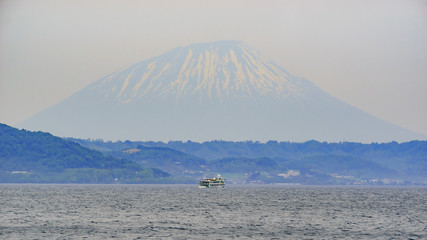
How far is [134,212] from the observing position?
175 meters

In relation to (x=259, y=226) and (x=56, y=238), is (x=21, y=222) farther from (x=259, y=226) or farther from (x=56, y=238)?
(x=259, y=226)

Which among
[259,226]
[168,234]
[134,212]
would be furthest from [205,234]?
[134,212]

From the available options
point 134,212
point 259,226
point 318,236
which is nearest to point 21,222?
point 134,212

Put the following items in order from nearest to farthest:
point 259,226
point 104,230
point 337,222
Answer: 1. point 104,230
2. point 259,226
3. point 337,222

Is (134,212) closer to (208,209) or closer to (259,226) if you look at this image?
(208,209)

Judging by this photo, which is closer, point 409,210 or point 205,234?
point 205,234

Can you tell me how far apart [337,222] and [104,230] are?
162 ft

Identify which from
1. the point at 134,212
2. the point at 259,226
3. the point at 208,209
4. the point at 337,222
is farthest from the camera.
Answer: the point at 208,209

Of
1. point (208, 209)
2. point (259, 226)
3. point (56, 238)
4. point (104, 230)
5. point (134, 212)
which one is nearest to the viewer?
point (56, 238)

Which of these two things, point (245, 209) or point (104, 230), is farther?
point (245, 209)

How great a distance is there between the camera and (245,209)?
190 metres

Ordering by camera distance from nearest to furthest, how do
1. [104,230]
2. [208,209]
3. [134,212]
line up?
[104,230], [134,212], [208,209]

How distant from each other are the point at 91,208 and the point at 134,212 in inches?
795

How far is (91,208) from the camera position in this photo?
191m
